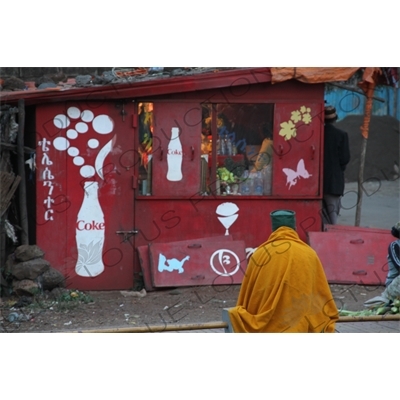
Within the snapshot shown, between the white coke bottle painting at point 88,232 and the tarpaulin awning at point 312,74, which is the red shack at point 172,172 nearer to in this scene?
the white coke bottle painting at point 88,232

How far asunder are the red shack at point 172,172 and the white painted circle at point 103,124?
11 mm

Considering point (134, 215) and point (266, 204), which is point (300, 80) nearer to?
point (266, 204)

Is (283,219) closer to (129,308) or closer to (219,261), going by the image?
(129,308)

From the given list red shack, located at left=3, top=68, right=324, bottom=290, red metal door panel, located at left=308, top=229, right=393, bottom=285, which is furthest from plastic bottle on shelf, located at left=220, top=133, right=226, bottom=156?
red metal door panel, located at left=308, top=229, right=393, bottom=285

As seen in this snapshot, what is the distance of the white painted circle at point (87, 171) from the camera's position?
9148mm

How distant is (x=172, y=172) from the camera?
9.40 m

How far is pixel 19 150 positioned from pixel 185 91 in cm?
197

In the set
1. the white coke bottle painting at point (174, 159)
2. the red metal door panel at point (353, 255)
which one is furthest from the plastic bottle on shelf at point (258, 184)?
the white coke bottle painting at point (174, 159)

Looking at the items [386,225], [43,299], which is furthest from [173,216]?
[386,225]

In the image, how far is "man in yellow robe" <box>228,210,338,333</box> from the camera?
18.6 ft

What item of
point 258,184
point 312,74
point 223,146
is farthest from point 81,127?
point 312,74

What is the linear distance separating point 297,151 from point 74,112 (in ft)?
8.68

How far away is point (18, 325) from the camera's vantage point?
25.9ft

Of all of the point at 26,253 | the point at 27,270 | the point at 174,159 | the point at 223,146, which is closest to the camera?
the point at 27,270
